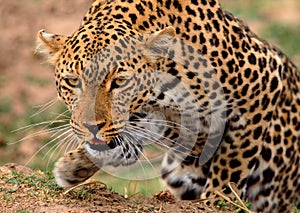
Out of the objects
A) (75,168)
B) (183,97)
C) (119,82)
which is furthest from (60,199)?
(183,97)

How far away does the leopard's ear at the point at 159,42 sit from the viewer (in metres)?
6.51

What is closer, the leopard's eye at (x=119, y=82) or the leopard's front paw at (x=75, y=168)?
the leopard's eye at (x=119, y=82)

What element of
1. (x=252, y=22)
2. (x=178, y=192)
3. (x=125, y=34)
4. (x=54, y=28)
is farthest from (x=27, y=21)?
(x=125, y=34)

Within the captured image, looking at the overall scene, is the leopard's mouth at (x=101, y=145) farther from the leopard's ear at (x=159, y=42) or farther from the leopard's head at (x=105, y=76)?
the leopard's ear at (x=159, y=42)

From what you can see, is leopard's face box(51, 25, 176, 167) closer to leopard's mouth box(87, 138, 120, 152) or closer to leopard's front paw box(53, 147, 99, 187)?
leopard's mouth box(87, 138, 120, 152)

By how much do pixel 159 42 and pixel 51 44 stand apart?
0.94 metres

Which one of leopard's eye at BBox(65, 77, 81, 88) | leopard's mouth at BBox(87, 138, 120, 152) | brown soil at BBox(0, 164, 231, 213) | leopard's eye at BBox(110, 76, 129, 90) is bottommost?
brown soil at BBox(0, 164, 231, 213)

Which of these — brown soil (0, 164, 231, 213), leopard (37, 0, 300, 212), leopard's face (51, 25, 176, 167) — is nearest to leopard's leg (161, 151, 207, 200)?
leopard (37, 0, 300, 212)

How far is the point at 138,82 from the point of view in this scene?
6.51 m

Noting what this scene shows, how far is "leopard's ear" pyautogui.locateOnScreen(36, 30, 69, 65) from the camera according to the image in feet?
22.1

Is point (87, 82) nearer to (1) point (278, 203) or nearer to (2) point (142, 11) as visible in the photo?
(2) point (142, 11)

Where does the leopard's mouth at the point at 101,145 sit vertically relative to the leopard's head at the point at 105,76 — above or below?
below

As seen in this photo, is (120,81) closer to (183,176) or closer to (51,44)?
(51,44)

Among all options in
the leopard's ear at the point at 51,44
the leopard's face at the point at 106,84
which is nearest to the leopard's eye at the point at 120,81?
the leopard's face at the point at 106,84
